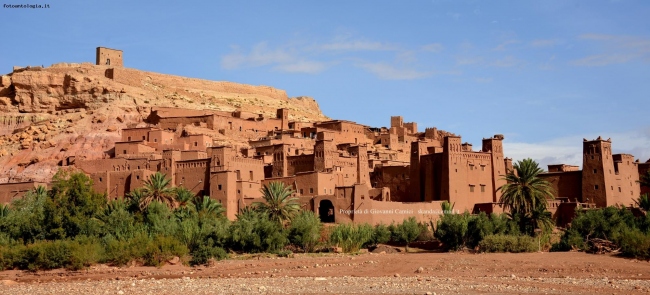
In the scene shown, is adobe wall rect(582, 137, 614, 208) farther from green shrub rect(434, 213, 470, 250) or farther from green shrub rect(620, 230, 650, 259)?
green shrub rect(620, 230, 650, 259)

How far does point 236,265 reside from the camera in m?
35.0

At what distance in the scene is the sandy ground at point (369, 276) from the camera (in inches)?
1071

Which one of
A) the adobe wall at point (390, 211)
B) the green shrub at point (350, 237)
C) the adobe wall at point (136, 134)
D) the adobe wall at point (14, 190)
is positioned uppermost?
the adobe wall at point (136, 134)

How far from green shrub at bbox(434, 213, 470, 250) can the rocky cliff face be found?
23.1 metres

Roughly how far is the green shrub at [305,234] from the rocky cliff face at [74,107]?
19.6 meters

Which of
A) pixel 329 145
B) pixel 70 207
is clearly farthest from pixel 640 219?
pixel 70 207

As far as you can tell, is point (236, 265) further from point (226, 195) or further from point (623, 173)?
point (623, 173)

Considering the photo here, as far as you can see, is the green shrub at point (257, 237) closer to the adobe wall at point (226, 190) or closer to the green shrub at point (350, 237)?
the green shrub at point (350, 237)

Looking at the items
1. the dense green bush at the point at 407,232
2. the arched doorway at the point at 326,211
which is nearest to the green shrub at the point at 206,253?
the dense green bush at the point at 407,232

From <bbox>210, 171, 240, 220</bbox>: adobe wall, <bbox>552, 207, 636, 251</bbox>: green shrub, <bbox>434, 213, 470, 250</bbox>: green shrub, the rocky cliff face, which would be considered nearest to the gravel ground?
<bbox>552, 207, 636, 251</bbox>: green shrub

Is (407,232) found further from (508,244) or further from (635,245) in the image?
(635,245)

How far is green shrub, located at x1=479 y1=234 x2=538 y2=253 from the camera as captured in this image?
3659 cm

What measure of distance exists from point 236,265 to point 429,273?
806cm

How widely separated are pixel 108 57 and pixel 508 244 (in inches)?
1855
